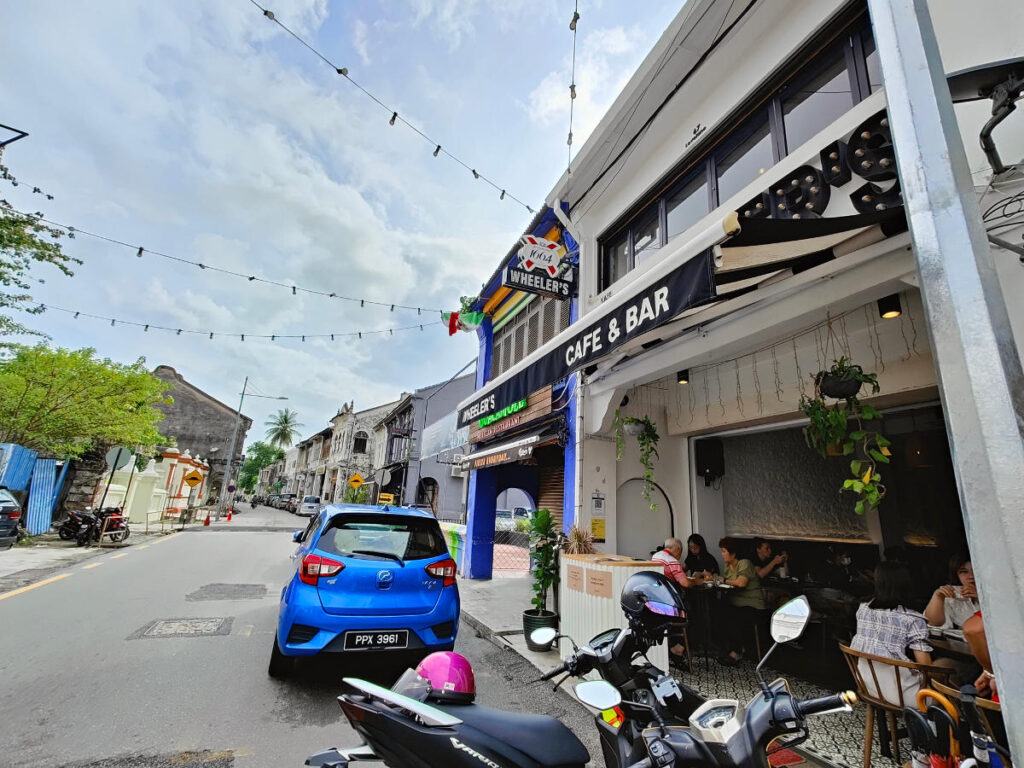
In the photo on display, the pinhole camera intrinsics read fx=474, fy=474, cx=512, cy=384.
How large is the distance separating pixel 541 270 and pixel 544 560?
425 centimetres

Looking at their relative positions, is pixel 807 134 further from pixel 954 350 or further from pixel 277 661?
pixel 277 661

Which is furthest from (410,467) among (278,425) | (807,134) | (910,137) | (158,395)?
(278,425)

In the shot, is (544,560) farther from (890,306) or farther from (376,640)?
(890,306)

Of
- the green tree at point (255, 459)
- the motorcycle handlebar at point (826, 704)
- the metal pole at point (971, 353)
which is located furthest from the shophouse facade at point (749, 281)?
the green tree at point (255, 459)

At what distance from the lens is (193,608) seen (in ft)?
21.1

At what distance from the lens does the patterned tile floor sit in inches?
131

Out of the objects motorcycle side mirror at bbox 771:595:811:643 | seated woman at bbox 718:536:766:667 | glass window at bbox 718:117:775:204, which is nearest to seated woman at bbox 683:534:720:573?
seated woman at bbox 718:536:766:667

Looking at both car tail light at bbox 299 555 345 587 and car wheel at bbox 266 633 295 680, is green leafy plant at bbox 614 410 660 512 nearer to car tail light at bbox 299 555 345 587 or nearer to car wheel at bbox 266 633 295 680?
car tail light at bbox 299 555 345 587

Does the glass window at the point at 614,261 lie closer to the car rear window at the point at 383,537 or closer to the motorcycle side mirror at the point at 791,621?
the car rear window at the point at 383,537

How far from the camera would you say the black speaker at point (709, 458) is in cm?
697

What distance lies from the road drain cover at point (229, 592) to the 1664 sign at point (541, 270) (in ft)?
21.0

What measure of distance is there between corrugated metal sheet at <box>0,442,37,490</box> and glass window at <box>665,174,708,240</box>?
16.7m

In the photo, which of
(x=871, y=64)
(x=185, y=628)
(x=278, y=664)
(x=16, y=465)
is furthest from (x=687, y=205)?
(x=16, y=465)

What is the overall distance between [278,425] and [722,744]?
7257 cm
